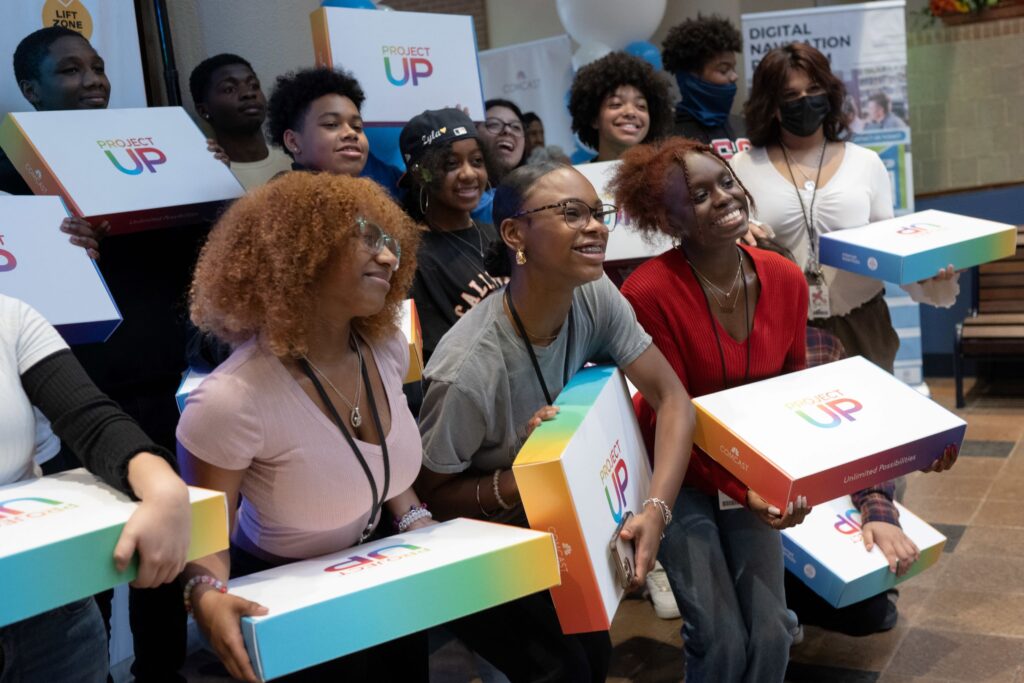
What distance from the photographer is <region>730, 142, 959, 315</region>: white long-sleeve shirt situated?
12.0 ft

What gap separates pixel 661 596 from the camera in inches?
151

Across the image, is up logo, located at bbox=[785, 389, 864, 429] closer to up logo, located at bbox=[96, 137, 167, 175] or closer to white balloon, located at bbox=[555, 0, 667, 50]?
up logo, located at bbox=[96, 137, 167, 175]

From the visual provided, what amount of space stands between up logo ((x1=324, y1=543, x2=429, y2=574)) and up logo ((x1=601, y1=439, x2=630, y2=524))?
0.46 metres

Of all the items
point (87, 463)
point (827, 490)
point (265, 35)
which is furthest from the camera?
point (265, 35)

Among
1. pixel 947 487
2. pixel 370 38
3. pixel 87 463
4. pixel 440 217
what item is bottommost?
pixel 947 487

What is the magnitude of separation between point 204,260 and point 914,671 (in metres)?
2.50

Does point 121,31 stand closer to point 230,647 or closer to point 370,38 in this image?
point 370,38

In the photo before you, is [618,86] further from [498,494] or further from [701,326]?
[498,494]

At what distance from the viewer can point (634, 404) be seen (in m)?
2.81

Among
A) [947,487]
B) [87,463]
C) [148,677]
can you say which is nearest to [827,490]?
[87,463]

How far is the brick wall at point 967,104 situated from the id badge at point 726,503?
566 centimetres

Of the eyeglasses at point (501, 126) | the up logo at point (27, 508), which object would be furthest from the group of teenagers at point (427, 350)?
the eyeglasses at point (501, 126)

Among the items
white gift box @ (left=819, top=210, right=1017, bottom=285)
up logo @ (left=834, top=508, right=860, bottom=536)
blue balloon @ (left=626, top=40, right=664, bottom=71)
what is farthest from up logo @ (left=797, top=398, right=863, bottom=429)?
blue balloon @ (left=626, top=40, right=664, bottom=71)

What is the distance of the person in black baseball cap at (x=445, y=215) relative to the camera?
122 inches
